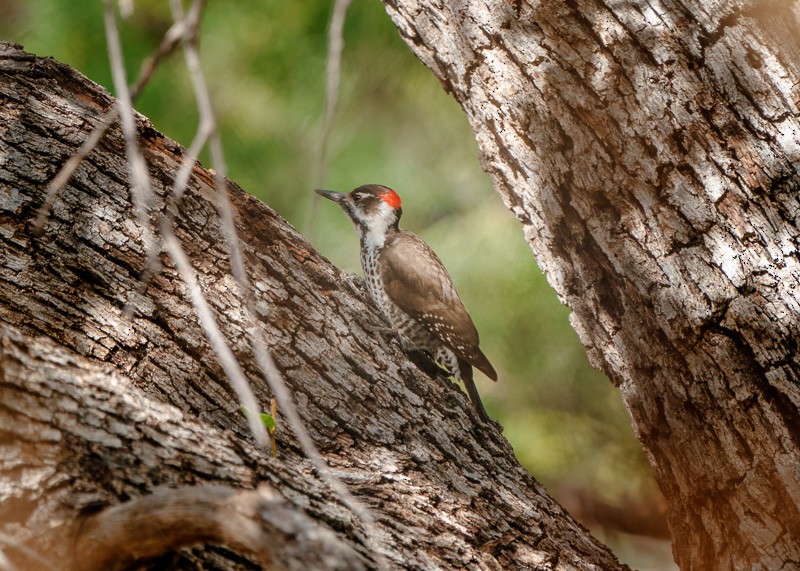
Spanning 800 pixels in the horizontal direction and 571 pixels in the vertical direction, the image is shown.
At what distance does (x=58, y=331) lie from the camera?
2.03 meters

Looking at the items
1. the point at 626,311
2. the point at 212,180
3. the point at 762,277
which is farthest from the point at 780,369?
the point at 212,180

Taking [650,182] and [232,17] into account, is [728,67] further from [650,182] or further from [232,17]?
[232,17]

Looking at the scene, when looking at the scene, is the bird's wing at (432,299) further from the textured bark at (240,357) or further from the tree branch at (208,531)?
the tree branch at (208,531)

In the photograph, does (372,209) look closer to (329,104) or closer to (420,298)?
(420,298)

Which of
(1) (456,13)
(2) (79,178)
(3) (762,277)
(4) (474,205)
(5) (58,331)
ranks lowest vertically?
(5) (58,331)

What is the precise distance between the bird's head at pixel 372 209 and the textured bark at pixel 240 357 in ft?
6.04

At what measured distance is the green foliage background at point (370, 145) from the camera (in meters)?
4.64

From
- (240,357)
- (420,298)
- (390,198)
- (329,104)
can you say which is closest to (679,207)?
(329,104)

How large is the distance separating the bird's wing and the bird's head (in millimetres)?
249

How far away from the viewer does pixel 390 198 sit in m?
4.33

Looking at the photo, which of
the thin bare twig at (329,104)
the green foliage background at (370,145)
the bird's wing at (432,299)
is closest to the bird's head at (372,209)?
the bird's wing at (432,299)

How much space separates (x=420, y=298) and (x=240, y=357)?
1.93 meters

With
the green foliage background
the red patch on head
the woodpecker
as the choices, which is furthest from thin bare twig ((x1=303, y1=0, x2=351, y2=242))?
the green foliage background

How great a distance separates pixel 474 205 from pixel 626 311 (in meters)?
2.78
